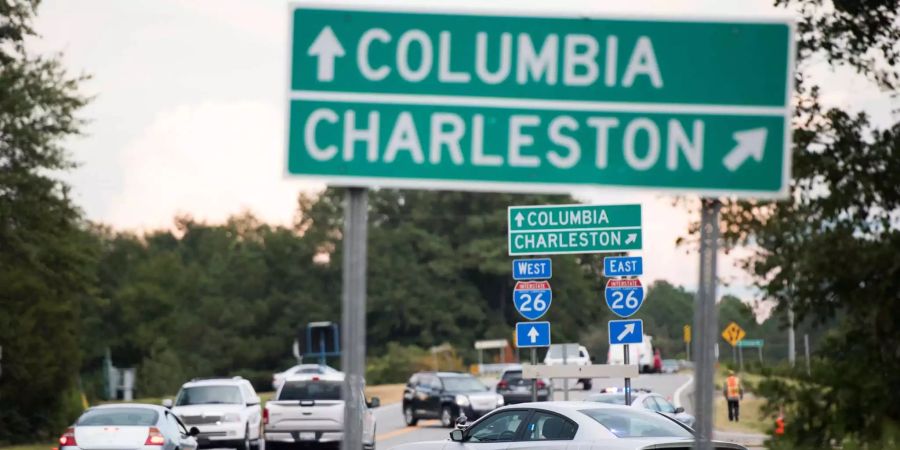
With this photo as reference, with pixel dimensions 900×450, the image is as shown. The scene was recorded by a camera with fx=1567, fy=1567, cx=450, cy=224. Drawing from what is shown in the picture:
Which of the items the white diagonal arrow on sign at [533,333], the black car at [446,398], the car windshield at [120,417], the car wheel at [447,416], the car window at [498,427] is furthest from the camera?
the car wheel at [447,416]

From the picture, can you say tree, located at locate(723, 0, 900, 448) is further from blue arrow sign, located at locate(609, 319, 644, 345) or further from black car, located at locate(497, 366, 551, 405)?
black car, located at locate(497, 366, 551, 405)

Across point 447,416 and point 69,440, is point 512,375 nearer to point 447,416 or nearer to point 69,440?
point 447,416

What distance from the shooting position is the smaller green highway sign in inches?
1115

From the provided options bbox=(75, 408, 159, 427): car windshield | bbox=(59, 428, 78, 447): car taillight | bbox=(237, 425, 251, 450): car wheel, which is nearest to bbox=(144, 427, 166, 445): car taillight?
bbox=(75, 408, 159, 427): car windshield

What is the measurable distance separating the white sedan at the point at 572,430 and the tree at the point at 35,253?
23609mm

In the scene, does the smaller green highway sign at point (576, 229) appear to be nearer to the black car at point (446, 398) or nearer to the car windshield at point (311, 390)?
the car windshield at point (311, 390)

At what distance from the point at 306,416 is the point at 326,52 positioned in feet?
74.8

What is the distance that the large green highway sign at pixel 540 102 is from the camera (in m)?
8.20

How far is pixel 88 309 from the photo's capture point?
351 feet

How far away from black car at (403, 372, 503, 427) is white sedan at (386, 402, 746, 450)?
24.7 metres

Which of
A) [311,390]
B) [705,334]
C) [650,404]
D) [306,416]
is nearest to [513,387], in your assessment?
[311,390]

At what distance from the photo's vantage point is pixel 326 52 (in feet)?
27.6

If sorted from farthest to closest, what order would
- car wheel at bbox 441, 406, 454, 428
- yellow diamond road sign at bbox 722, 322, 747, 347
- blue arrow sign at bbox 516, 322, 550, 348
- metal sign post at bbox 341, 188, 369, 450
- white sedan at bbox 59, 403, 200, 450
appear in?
yellow diamond road sign at bbox 722, 322, 747, 347 < car wheel at bbox 441, 406, 454, 428 < blue arrow sign at bbox 516, 322, 550, 348 < white sedan at bbox 59, 403, 200, 450 < metal sign post at bbox 341, 188, 369, 450

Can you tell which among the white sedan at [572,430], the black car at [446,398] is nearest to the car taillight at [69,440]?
the white sedan at [572,430]
